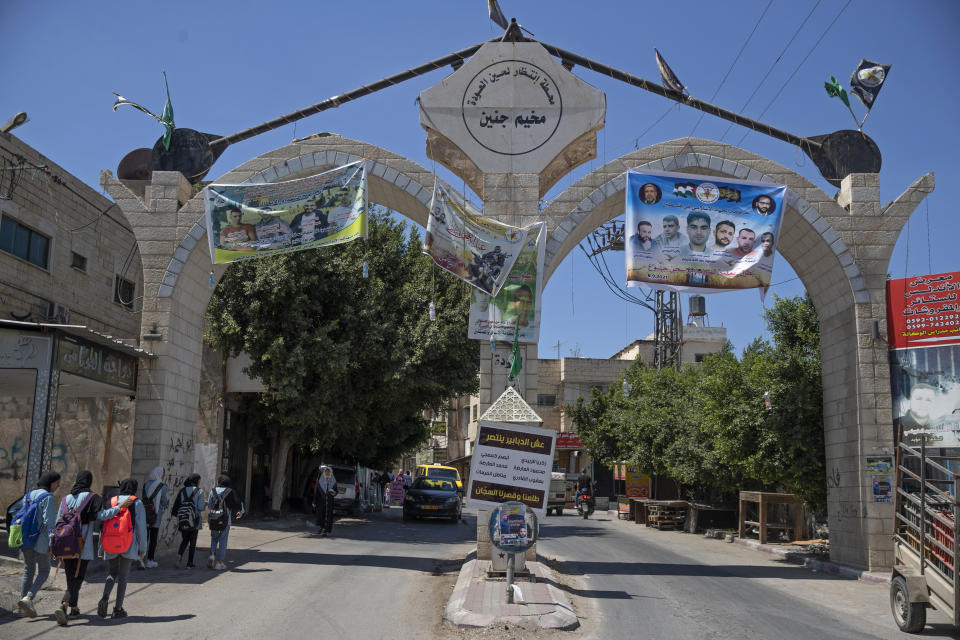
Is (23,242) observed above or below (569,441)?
above

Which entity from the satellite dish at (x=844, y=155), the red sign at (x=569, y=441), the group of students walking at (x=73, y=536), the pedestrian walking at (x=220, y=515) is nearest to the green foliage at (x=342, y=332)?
the pedestrian walking at (x=220, y=515)

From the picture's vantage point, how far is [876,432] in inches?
536

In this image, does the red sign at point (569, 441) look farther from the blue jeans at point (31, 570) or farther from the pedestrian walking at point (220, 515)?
the blue jeans at point (31, 570)

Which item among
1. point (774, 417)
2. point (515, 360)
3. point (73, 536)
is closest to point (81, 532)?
point (73, 536)

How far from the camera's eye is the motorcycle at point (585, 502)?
103 ft

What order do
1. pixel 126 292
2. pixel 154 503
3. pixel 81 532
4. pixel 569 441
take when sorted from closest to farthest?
pixel 81 532 < pixel 154 503 < pixel 126 292 < pixel 569 441

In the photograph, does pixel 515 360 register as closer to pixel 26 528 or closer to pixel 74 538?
pixel 74 538

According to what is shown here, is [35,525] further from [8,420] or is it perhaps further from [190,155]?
[8,420]

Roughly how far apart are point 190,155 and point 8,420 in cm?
794

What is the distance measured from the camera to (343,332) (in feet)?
67.6

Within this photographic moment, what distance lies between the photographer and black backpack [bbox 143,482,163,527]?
1238 centimetres

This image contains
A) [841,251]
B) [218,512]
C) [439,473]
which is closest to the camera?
[218,512]

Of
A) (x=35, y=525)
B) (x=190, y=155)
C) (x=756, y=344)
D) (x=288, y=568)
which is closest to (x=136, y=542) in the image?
(x=35, y=525)

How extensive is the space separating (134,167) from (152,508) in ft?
30.8
